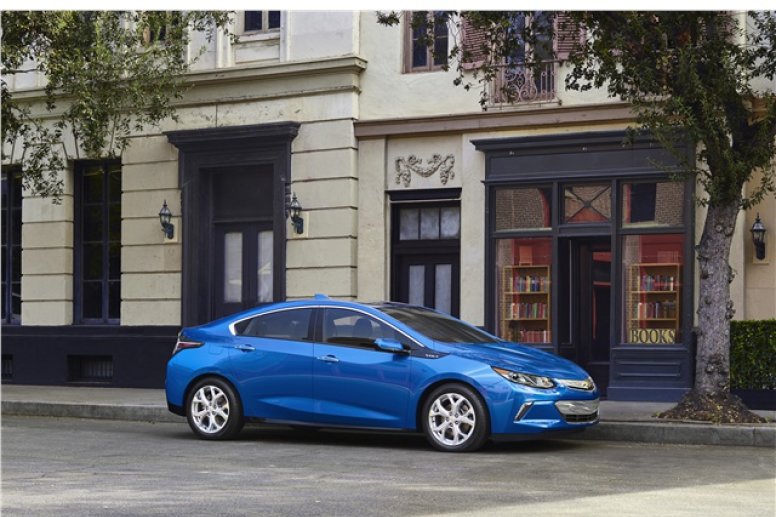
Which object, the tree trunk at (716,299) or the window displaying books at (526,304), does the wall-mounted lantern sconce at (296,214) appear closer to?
the window displaying books at (526,304)

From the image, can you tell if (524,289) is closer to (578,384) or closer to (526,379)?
(578,384)

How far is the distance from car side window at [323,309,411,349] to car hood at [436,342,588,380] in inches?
27.0

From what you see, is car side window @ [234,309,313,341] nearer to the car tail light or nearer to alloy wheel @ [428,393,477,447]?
the car tail light

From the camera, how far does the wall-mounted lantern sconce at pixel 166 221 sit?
21.1 metres

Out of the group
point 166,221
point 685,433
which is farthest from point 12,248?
point 685,433

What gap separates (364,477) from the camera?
34.7ft

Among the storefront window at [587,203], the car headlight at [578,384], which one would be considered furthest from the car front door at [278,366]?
the storefront window at [587,203]

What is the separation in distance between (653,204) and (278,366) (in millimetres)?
6649

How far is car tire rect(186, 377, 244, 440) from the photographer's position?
13812 millimetres

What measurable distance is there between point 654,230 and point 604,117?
1700mm

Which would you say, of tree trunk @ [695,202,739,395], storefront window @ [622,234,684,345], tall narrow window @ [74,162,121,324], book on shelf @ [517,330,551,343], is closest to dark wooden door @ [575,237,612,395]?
book on shelf @ [517,330,551,343]

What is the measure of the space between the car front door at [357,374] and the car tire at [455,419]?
0.98 feet

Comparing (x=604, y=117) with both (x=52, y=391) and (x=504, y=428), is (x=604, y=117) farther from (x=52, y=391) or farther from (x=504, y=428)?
(x=52, y=391)

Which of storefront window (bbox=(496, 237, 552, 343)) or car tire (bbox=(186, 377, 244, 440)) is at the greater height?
storefront window (bbox=(496, 237, 552, 343))
